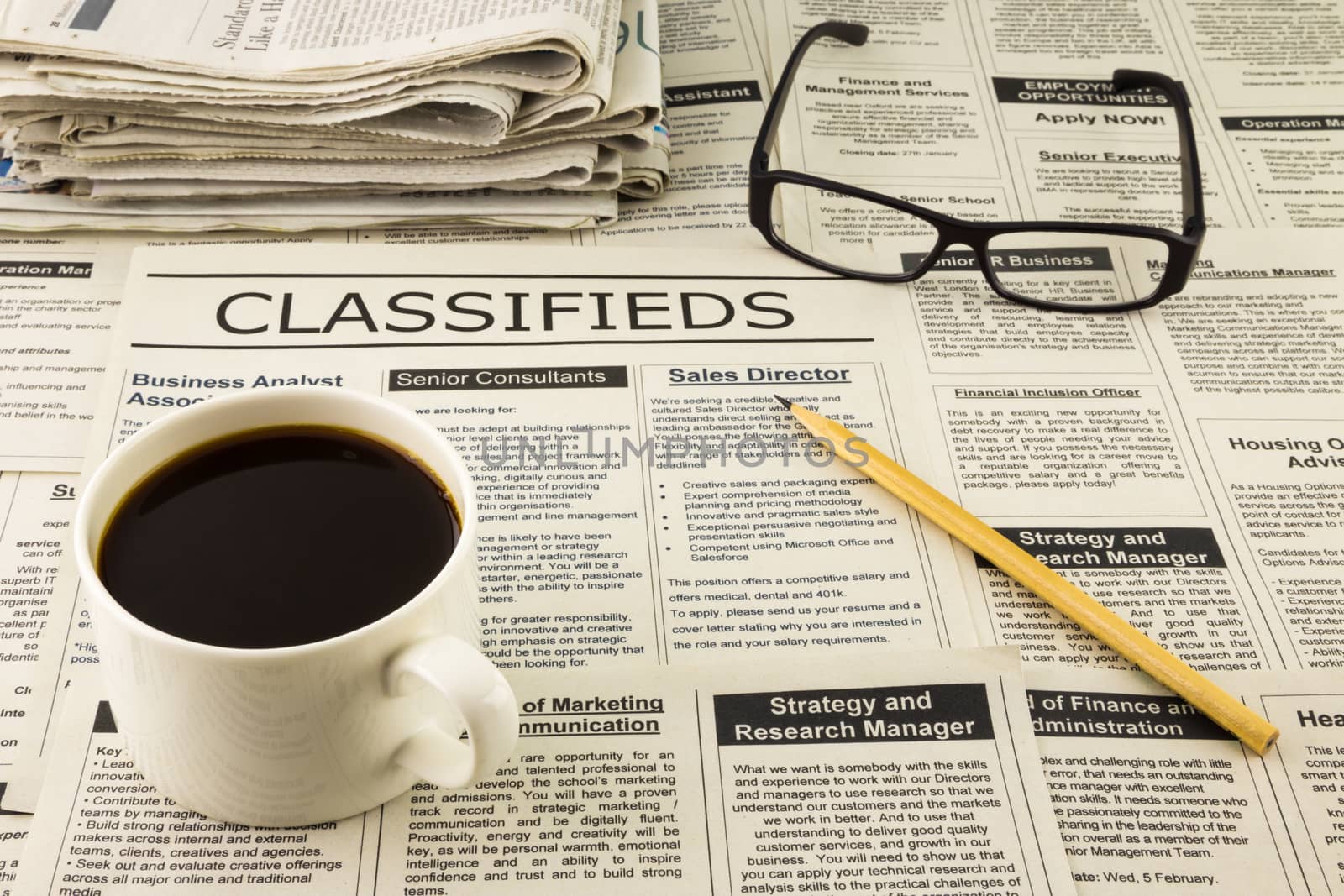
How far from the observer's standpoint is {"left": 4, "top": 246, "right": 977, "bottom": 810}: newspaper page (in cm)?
49

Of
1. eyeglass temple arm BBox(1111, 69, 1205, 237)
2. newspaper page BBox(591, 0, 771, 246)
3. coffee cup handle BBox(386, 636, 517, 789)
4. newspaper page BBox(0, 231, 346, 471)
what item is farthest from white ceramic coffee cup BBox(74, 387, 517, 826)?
eyeglass temple arm BBox(1111, 69, 1205, 237)

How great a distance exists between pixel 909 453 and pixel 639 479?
0.15m

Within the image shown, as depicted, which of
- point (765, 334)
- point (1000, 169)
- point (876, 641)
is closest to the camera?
point (876, 641)

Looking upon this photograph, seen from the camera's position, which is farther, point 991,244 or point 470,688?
point 991,244

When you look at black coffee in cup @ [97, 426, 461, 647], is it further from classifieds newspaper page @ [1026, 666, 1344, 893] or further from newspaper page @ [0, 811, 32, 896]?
classifieds newspaper page @ [1026, 666, 1344, 893]

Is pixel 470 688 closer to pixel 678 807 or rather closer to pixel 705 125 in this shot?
pixel 678 807

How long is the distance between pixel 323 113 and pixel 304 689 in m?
0.40

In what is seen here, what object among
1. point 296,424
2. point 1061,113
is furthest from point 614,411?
point 1061,113

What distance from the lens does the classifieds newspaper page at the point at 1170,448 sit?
1.65ft

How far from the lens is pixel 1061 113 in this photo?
0.77 m

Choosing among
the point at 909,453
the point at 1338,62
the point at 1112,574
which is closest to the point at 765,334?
the point at 909,453

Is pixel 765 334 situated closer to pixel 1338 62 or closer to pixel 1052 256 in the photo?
pixel 1052 256

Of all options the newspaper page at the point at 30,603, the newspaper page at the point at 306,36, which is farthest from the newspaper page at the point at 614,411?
the newspaper page at the point at 306,36

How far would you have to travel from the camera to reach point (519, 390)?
0.57m
